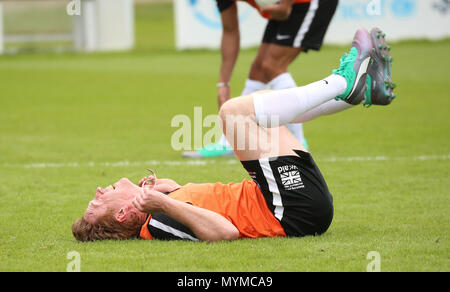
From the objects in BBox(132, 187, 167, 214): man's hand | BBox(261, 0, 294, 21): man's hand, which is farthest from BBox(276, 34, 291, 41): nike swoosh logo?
BBox(132, 187, 167, 214): man's hand

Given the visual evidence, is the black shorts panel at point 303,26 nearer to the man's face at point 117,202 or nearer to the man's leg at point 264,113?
the man's leg at point 264,113

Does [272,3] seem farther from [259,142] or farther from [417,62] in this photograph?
[417,62]

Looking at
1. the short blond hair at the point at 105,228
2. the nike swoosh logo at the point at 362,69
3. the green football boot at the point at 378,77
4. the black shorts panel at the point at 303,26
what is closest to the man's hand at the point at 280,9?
the black shorts panel at the point at 303,26

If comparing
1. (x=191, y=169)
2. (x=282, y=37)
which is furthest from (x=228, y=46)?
(x=191, y=169)

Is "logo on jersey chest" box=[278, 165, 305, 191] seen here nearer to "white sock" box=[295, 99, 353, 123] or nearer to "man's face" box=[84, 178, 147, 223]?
"white sock" box=[295, 99, 353, 123]

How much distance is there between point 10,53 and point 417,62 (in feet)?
49.3

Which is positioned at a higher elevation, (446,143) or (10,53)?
(446,143)

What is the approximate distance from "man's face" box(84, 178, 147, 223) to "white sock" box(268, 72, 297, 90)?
3188mm

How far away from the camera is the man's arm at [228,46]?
25.9ft

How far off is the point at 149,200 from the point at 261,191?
0.72 meters

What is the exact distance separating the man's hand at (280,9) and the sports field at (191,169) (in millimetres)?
1535

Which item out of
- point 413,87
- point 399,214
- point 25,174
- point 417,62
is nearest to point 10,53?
point 417,62

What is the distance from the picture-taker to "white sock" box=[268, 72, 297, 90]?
24.4 ft

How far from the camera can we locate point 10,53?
2675 cm
